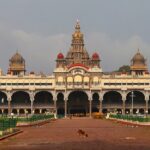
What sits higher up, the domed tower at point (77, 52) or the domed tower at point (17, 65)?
the domed tower at point (77, 52)


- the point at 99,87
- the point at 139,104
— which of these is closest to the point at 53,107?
the point at 99,87

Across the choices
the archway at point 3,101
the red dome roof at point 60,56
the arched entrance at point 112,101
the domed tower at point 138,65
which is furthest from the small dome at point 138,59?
the archway at point 3,101

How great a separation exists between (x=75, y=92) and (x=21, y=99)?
13.4 metres

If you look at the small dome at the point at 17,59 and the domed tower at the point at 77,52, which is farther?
the domed tower at the point at 77,52

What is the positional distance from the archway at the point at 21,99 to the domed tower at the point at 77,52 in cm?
1687

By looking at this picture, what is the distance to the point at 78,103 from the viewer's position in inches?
5207

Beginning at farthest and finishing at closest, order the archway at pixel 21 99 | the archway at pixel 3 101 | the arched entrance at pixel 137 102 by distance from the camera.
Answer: the archway at pixel 21 99 → the archway at pixel 3 101 → the arched entrance at pixel 137 102

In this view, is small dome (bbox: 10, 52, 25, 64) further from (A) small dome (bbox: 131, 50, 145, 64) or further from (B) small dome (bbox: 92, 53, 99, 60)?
(A) small dome (bbox: 131, 50, 145, 64)

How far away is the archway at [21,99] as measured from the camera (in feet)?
432

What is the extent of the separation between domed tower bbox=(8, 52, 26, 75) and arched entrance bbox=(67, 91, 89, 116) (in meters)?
15.9

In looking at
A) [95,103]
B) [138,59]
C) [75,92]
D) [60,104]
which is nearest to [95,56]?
[138,59]

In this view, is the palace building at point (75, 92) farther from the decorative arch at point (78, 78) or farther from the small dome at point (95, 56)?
the small dome at point (95, 56)

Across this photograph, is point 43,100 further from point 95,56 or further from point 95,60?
point 95,56

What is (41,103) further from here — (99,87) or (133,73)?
(133,73)
